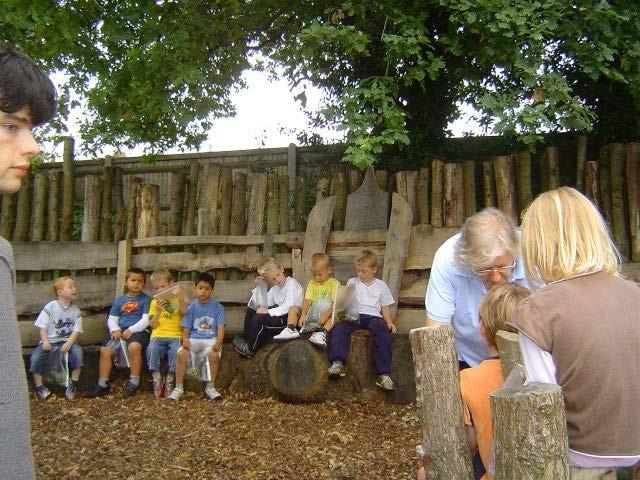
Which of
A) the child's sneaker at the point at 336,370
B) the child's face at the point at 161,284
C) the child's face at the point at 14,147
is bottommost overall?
the child's sneaker at the point at 336,370

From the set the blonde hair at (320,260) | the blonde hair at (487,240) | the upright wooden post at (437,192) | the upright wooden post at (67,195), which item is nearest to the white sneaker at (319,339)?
the blonde hair at (320,260)

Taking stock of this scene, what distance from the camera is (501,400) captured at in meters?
1.99

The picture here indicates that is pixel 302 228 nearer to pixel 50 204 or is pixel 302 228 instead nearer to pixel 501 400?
pixel 50 204

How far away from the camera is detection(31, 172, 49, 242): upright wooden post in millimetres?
8172

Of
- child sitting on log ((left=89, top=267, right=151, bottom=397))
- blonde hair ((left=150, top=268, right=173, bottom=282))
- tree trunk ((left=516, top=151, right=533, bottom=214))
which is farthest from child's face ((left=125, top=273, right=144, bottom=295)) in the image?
tree trunk ((left=516, top=151, right=533, bottom=214))

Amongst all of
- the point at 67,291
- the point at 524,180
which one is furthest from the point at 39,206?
the point at 524,180

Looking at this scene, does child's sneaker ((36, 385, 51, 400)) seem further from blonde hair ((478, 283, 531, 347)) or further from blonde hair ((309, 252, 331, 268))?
blonde hair ((478, 283, 531, 347))

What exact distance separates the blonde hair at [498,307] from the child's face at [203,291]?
Answer: 4635mm

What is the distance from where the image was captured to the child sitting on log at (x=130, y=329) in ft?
22.8

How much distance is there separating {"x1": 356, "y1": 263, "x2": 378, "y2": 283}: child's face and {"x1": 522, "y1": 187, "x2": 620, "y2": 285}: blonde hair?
4.25 metres

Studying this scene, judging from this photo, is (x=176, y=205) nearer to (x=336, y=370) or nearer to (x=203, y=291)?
(x=203, y=291)

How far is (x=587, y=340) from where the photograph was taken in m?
2.03

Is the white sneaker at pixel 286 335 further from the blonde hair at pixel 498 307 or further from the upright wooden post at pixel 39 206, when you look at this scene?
the blonde hair at pixel 498 307

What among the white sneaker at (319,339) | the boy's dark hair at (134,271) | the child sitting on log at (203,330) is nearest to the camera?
the white sneaker at (319,339)
